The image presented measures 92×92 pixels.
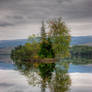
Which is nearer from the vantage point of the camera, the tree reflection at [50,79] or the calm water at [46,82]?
the calm water at [46,82]

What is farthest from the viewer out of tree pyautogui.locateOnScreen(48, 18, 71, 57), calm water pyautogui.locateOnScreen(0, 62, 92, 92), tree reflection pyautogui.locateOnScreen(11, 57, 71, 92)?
tree pyautogui.locateOnScreen(48, 18, 71, 57)

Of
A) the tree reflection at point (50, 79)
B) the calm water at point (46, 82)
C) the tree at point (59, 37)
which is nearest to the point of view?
the calm water at point (46, 82)

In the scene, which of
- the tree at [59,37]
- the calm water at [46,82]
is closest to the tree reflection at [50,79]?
the calm water at [46,82]

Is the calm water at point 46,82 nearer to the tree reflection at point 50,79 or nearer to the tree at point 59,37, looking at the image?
the tree reflection at point 50,79

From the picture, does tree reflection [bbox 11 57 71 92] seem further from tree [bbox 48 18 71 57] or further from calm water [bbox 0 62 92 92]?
tree [bbox 48 18 71 57]

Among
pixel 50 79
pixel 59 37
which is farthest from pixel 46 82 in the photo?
pixel 59 37

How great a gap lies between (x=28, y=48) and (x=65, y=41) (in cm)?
939

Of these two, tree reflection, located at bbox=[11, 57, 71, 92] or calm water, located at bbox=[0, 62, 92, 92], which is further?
tree reflection, located at bbox=[11, 57, 71, 92]

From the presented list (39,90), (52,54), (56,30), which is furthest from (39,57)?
(39,90)

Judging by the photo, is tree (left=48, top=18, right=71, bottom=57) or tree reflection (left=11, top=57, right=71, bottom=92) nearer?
tree reflection (left=11, top=57, right=71, bottom=92)

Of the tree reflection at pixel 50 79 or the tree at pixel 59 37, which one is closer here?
the tree reflection at pixel 50 79

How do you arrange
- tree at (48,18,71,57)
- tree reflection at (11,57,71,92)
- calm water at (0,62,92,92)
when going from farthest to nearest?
tree at (48,18,71,57)
tree reflection at (11,57,71,92)
calm water at (0,62,92,92)

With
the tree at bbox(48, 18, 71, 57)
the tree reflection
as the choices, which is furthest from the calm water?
the tree at bbox(48, 18, 71, 57)

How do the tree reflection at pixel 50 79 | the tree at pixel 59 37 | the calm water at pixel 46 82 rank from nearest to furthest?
the calm water at pixel 46 82
the tree reflection at pixel 50 79
the tree at pixel 59 37
